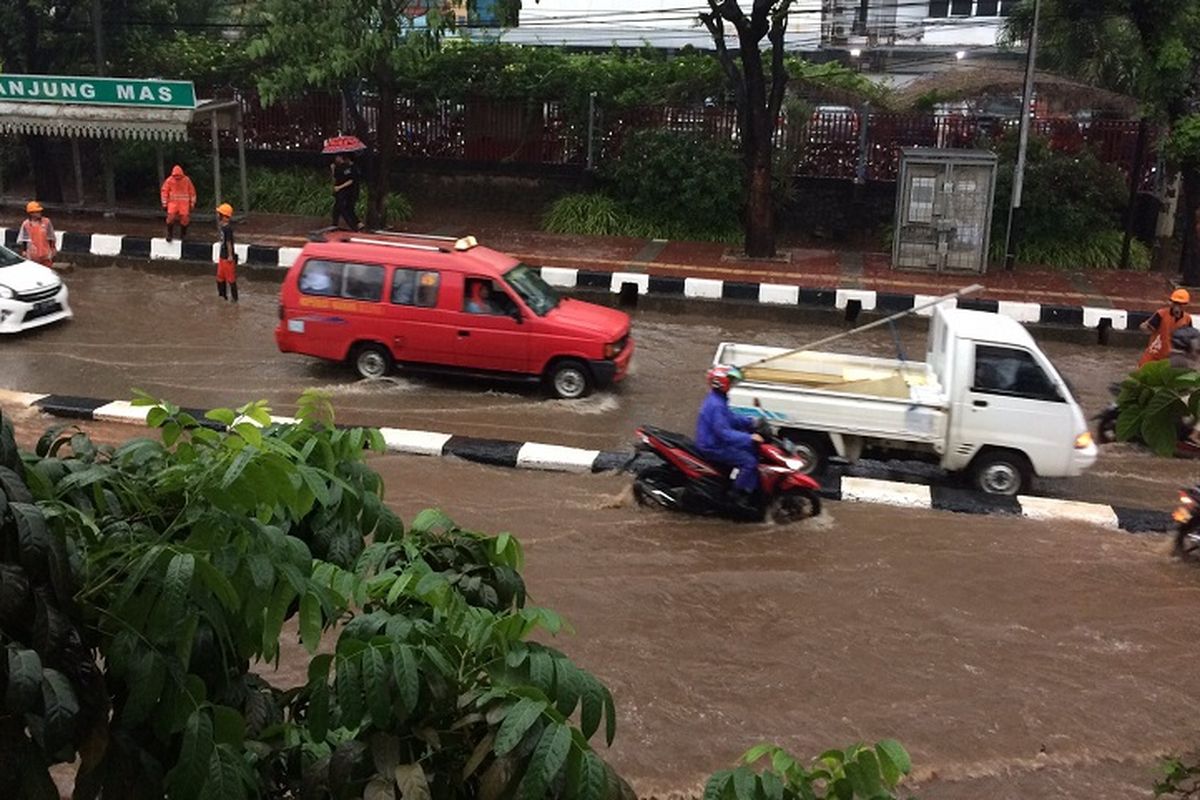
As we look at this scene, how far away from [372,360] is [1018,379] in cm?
→ 664

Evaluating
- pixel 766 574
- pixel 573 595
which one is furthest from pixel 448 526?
pixel 766 574

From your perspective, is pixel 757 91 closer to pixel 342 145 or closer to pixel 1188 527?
pixel 342 145

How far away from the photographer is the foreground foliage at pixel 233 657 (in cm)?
260

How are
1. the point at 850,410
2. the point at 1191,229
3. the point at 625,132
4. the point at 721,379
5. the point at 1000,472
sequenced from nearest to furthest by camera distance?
the point at 721,379
the point at 850,410
the point at 1000,472
the point at 1191,229
the point at 625,132

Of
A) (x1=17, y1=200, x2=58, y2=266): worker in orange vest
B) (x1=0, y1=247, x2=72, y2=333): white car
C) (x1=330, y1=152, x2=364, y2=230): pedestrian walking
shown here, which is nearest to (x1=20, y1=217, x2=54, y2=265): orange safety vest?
(x1=17, y1=200, x2=58, y2=266): worker in orange vest

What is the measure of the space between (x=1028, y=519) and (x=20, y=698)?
9.36 m

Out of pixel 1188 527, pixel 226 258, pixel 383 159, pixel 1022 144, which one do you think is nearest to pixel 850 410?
pixel 1188 527

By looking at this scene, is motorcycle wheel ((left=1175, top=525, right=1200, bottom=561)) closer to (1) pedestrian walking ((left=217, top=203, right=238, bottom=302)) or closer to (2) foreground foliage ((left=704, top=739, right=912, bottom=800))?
(2) foreground foliage ((left=704, top=739, right=912, bottom=800))

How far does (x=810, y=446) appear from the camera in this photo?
10.8m

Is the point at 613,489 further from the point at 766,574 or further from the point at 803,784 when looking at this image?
the point at 803,784

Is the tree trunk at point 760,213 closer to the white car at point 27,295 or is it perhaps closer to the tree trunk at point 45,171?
the white car at point 27,295

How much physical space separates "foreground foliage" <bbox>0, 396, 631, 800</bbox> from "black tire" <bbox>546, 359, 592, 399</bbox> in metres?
9.70

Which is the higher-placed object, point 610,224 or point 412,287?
point 610,224

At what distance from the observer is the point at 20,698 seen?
8.00 feet
